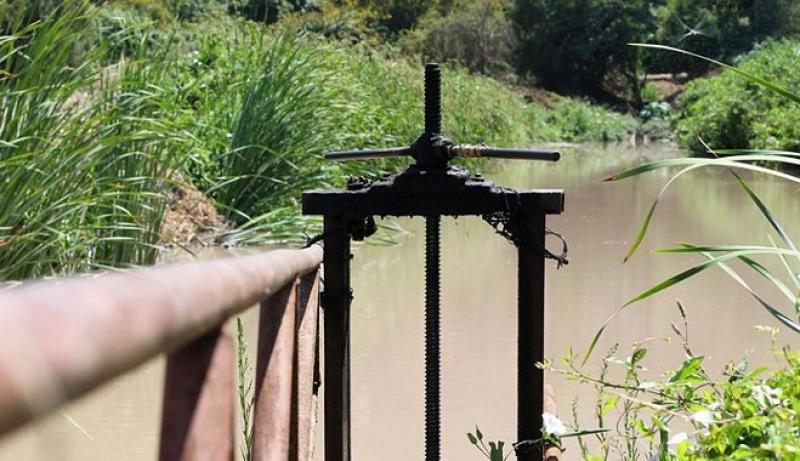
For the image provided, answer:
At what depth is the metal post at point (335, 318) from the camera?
110 inches

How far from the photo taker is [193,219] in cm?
796

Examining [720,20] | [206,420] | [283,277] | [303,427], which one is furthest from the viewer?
[720,20]

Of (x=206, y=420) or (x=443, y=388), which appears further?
(x=443, y=388)

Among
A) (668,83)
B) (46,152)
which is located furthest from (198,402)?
(668,83)

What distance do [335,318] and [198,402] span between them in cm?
193

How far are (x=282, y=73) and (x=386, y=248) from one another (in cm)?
128

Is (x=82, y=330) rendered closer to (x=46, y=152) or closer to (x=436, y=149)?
(x=436, y=149)

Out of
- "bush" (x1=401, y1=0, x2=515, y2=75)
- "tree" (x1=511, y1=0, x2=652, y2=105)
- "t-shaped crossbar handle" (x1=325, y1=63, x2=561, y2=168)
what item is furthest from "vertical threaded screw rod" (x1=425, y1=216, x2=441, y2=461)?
"tree" (x1=511, y1=0, x2=652, y2=105)

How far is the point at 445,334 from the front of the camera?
5.68m

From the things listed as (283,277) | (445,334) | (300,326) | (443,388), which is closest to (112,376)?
(283,277)

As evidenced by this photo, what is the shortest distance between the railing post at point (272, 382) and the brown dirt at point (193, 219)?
580 cm

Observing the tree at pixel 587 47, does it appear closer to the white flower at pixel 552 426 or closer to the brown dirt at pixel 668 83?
the brown dirt at pixel 668 83

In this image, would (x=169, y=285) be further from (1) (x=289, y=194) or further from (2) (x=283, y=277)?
(1) (x=289, y=194)

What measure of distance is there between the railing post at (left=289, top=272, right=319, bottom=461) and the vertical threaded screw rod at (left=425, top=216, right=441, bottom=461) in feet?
0.76
